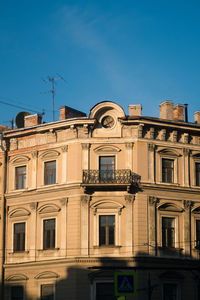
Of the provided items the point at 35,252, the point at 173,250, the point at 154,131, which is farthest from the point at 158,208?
the point at 35,252

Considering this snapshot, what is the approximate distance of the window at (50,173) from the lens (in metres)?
38.0

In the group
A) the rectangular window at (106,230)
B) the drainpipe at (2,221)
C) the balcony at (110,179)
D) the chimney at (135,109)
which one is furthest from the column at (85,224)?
the chimney at (135,109)

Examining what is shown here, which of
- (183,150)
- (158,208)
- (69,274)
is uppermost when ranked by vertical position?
(183,150)

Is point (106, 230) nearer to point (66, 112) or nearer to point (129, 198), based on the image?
point (129, 198)

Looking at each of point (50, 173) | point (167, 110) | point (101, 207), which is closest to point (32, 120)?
point (50, 173)

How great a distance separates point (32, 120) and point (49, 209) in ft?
24.5

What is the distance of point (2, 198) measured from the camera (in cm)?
3922

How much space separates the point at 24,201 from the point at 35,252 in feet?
11.7

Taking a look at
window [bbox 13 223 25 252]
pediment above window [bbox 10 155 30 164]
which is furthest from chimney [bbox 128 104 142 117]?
window [bbox 13 223 25 252]

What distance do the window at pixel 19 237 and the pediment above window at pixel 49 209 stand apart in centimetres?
186

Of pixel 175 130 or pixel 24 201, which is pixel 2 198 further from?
pixel 175 130

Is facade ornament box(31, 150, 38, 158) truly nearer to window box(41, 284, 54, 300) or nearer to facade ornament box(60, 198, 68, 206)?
facade ornament box(60, 198, 68, 206)

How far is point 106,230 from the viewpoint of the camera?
117 feet

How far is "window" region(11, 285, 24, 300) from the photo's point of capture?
3703 centimetres
